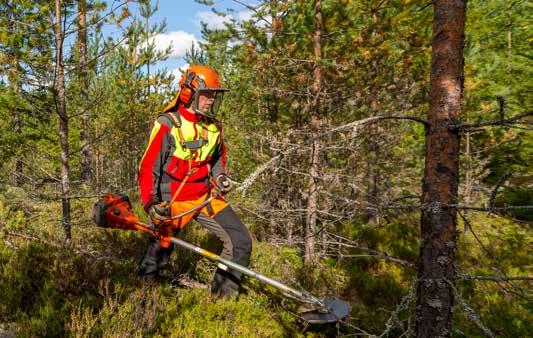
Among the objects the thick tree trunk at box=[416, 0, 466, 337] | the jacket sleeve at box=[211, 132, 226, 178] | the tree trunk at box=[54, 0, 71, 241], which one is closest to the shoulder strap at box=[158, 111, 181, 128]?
the jacket sleeve at box=[211, 132, 226, 178]

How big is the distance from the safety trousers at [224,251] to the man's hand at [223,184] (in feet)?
1.11

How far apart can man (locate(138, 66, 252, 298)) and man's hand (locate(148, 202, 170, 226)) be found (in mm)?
162

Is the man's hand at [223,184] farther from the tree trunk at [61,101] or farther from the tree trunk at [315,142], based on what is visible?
the tree trunk at [61,101]

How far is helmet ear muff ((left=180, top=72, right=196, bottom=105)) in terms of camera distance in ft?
14.5

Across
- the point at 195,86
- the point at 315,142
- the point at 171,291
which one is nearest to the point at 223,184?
the point at 195,86

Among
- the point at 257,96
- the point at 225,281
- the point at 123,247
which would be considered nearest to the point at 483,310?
the point at 225,281

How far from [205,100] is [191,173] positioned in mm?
912

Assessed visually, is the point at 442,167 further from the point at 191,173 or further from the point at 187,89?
the point at 187,89

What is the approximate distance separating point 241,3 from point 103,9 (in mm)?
2193

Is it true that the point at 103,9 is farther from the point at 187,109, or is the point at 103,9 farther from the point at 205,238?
the point at 205,238

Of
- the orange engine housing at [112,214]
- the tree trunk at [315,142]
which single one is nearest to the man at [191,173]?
the orange engine housing at [112,214]

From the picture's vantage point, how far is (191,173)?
4.50 metres

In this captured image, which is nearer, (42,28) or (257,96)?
(42,28)

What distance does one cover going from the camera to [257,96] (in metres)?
7.20
